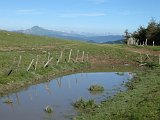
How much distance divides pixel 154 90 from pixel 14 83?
12.5 meters

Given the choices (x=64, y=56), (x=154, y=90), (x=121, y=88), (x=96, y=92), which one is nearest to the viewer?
(x=154, y=90)

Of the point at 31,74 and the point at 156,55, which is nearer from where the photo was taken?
the point at 31,74

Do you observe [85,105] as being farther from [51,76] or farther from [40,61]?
[40,61]

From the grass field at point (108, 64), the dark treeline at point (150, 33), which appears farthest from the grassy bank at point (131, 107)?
the dark treeline at point (150, 33)

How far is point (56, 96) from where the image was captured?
104 feet

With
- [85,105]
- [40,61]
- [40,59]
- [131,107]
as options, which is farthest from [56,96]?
[40,59]

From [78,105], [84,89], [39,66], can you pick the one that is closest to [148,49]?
[39,66]

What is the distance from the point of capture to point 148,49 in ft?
235

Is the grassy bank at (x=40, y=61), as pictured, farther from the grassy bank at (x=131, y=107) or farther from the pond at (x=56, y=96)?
the grassy bank at (x=131, y=107)

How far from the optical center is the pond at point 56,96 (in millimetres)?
24516

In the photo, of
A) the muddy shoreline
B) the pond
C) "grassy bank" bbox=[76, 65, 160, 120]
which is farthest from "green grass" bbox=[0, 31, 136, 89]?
"grassy bank" bbox=[76, 65, 160, 120]

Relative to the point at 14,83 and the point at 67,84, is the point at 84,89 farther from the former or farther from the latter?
the point at 14,83

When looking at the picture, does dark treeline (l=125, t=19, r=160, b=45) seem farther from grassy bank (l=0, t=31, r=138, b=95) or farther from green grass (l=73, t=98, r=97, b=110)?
green grass (l=73, t=98, r=97, b=110)

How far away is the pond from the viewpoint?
80.4 ft
